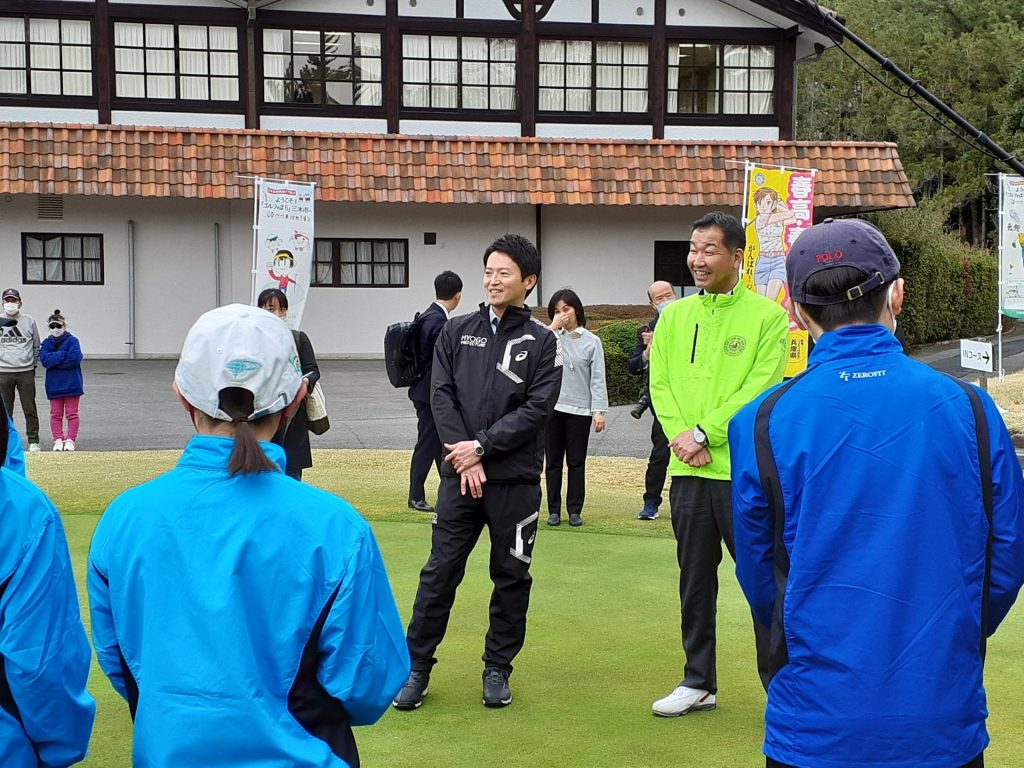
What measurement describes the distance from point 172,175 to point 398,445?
1097 centimetres

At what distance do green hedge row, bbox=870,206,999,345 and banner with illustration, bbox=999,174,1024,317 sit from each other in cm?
759

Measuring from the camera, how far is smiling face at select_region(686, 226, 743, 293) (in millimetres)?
4961

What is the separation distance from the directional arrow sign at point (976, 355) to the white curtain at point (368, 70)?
15.8m

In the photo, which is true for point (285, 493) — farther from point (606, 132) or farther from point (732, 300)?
point (606, 132)

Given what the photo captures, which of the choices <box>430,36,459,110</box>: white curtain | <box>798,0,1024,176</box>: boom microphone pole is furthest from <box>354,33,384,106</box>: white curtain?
<box>798,0,1024,176</box>: boom microphone pole

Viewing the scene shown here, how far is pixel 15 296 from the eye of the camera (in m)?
13.8

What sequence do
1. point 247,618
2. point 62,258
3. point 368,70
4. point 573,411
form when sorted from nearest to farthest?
point 247,618 < point 573,411 < point 62,258 < point 368,70

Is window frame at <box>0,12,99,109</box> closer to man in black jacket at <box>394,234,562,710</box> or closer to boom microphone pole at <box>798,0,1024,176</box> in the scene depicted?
boom microphone pole at <box>798,0,1024,176</box>

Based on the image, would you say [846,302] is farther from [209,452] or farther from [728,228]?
[728,228]

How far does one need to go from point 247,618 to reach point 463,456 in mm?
2708

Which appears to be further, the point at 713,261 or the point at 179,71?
the point at 179,71

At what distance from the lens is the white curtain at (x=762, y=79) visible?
85.4 ft

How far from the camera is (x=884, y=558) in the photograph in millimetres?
2570

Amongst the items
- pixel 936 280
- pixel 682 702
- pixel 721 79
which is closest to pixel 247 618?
pixel 682 702
